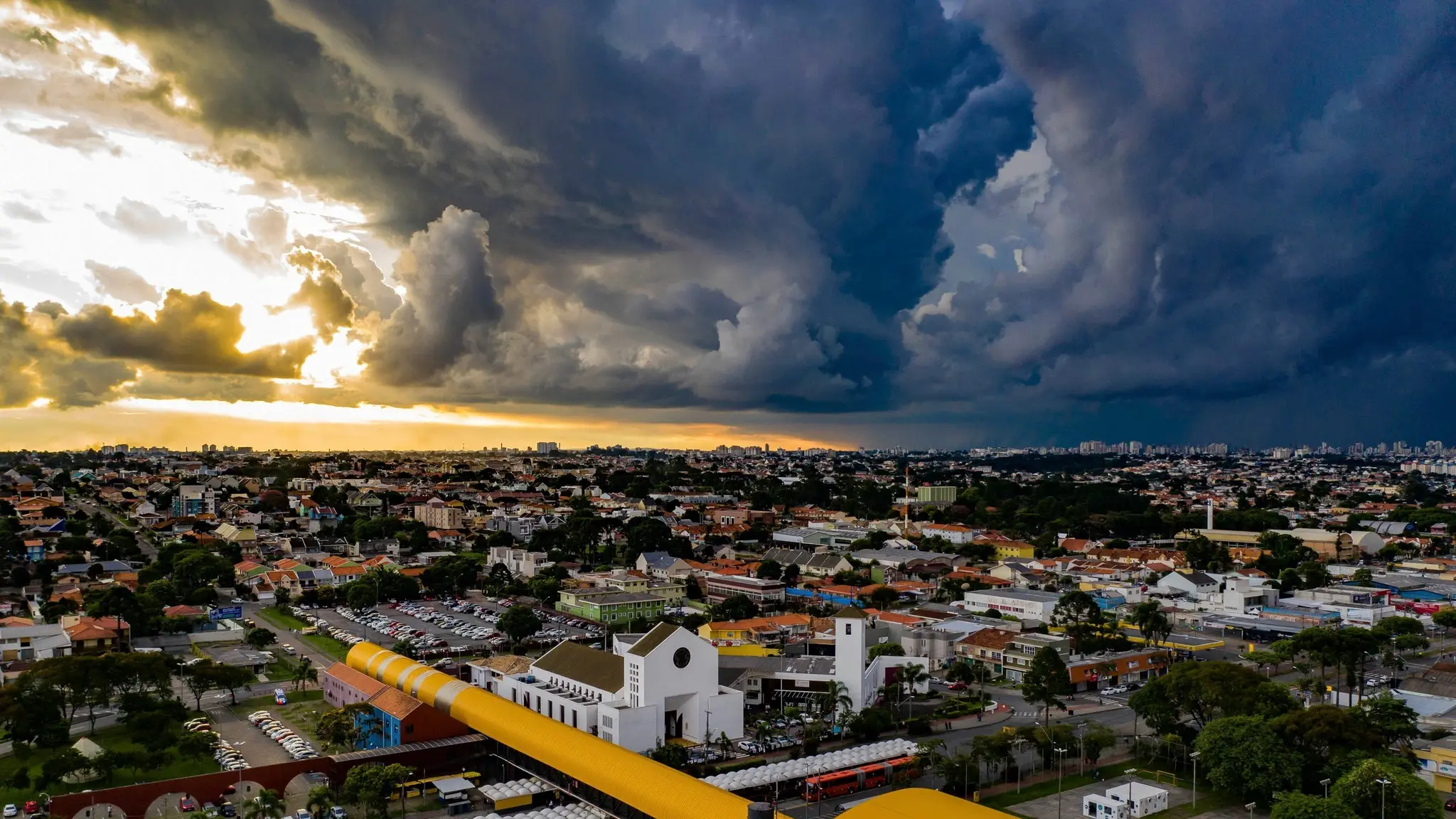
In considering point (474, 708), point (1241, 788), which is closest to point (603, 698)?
point (474, 708)

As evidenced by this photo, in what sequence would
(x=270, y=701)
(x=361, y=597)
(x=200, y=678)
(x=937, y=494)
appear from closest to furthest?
(x=200, y=678)
(x=270, y=701)
(x=361, y=597)
(x=937, y=494)

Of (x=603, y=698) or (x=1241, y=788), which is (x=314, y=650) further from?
(x=1241, y=788)

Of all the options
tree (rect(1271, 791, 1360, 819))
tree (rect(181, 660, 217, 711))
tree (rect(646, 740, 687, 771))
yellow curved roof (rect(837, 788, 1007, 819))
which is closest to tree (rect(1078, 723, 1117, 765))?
tree (rect(1271, 791, 1360, 819))

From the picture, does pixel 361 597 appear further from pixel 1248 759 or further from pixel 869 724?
pixel 1248 759

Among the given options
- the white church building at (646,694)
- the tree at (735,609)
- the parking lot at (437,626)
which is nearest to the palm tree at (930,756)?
the white church building at (646,694)

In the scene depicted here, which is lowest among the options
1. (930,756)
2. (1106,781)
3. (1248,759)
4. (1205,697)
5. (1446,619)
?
(1106,781)

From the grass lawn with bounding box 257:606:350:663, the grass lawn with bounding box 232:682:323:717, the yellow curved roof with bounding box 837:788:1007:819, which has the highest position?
the yellow curved roof with bounding box 837:788:1007:819

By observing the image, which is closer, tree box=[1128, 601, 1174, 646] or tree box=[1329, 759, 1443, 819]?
tree box=[1329, 759, 1443, 819]

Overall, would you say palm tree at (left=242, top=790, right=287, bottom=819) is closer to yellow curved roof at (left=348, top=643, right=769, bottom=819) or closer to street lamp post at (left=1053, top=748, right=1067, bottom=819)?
yellow curved roof at (left=348, top=643, right=769, bottom=819)

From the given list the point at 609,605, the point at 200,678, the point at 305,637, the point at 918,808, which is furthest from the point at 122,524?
the point at 918,808
